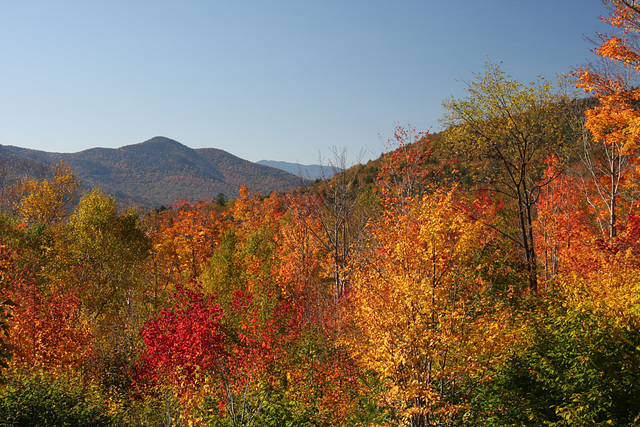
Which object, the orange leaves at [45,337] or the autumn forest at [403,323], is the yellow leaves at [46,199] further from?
the orange leaves at [45,337]

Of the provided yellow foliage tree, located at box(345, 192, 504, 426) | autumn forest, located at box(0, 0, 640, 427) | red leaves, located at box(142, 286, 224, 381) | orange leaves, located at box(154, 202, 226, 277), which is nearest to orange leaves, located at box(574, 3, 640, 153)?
autumn forest, located at box(0, 0, 640, 427)

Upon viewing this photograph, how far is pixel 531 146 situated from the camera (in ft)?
54.0

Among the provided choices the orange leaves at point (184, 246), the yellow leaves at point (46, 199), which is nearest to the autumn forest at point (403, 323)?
the yellow leaves at point (46, 199)

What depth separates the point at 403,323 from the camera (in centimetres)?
780

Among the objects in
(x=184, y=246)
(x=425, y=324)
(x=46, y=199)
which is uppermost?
(x=46, y=199)

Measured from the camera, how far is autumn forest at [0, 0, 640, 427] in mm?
7758

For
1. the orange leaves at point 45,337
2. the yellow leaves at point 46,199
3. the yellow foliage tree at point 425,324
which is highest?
the yellow leaves at point 46,199

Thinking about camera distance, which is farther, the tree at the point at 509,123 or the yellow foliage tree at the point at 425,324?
the tree at the point at 509,123

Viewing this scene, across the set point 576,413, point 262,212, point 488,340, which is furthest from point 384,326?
point 262,212

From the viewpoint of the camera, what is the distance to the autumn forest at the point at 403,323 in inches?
305

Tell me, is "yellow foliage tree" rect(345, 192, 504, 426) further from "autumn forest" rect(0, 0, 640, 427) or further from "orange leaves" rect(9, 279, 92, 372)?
"orange leaves" rect(9, 279, 92, 372)

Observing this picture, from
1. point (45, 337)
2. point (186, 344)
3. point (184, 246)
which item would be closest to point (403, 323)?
point (186, 344)

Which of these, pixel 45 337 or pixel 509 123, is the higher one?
pixel 509 123

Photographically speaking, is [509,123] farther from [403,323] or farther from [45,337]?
[45,337]
